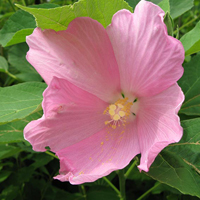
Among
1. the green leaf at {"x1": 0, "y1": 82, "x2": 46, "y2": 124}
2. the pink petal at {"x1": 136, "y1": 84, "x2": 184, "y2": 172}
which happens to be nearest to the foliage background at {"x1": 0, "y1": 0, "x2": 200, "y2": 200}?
the green leaf at {"x1": 0, "y1": 82, "x2": 46, "y2": 124}

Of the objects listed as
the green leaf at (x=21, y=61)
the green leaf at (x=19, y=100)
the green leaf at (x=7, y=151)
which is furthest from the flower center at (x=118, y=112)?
the green leaf at (x=21, y=61)

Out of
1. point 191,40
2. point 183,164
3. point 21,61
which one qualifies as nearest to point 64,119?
point 183,164

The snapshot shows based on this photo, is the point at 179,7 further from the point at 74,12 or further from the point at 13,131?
the point at 13,131

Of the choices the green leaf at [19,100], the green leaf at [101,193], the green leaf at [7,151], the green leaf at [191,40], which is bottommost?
the green leaf at [101,193]

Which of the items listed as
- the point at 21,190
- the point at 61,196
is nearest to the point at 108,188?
the point at 61,196

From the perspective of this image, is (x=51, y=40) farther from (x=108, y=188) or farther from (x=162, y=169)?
(x=108, y=188)

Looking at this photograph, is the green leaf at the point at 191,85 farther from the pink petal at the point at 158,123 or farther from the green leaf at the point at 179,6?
the pink petal at the point at 158,123

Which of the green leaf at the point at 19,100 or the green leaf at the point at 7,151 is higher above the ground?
the green leaf at the point at 19,100

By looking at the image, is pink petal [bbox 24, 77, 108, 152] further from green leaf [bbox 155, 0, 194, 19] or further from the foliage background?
green leaf [bbox 155, 0, 194, 19]
